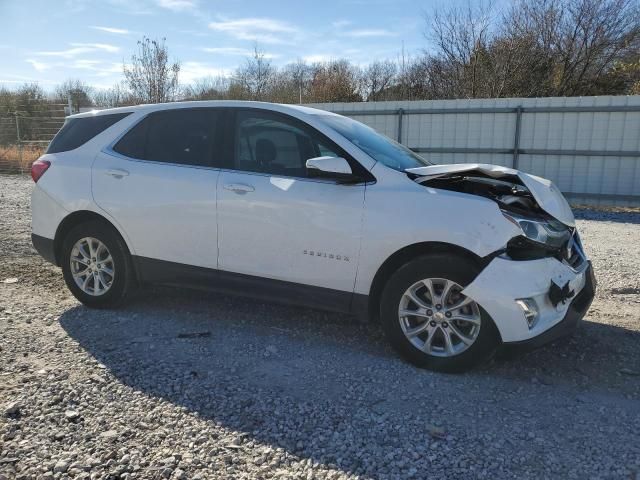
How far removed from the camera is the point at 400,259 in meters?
3.80

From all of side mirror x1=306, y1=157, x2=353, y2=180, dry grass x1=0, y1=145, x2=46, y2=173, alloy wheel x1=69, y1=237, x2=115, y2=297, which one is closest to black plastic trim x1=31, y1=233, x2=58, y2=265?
alloy wheel x1=69, y1=237, x2=115, y2=297

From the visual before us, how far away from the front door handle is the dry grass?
60.4 ft

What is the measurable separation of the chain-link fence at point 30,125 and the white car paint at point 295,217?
19365 millimetres

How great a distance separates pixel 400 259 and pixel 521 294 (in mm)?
833

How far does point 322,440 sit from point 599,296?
3.89 meters

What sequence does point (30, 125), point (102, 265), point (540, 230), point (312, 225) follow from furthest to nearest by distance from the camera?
1. point (30, 125)
2. point (102, 265)
3. point (312, 225)
4. point (540, 230)

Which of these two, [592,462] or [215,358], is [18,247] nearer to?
[215,358]

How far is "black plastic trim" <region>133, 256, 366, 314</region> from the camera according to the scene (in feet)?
13.2

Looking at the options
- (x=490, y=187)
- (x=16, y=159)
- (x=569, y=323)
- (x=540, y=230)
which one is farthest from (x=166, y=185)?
(x=16, y=159)

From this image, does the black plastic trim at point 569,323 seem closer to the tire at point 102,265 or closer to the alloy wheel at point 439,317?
the alloy wheel at point 439,317

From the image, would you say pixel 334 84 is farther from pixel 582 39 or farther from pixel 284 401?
pixel 284 401

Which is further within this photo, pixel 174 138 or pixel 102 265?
pixel 102 265

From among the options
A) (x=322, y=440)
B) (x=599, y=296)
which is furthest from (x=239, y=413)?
(x=599, y=296)

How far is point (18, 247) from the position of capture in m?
7.38
